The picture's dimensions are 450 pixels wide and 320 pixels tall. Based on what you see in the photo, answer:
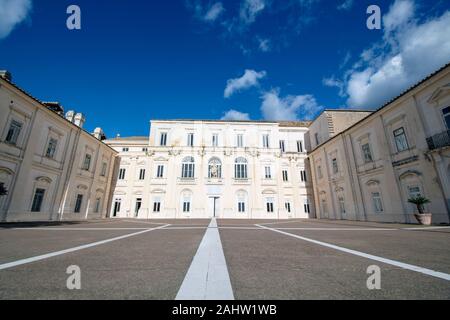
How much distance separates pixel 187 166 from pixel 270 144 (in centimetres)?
1223

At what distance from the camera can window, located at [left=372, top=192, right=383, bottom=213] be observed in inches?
620

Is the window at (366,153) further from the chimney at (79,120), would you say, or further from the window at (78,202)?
the chimney at (79,120)

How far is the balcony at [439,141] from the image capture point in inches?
448

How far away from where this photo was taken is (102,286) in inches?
81.2

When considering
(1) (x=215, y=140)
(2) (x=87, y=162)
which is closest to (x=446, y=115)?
(1) (x=215, y=140)

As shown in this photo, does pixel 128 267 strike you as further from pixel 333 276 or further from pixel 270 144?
pixel 270 144

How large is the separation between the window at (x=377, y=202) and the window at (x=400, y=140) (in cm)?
408

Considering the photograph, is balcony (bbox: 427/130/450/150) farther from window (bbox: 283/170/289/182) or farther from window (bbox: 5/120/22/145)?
window (bbox: 5/120/22/145)

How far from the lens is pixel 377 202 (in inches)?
634

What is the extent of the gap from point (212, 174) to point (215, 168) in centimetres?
91

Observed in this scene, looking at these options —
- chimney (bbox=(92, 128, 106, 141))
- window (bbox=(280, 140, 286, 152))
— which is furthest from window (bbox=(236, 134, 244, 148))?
chimney (bbox=(92, 128, 106, 141))

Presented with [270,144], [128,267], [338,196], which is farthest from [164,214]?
[128,267]
